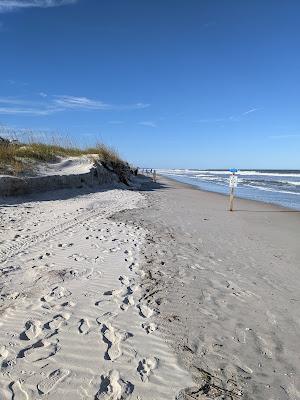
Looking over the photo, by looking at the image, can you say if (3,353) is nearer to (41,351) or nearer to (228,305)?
(41,351)

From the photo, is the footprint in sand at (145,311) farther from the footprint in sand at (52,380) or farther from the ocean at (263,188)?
the ocean at (263,188)

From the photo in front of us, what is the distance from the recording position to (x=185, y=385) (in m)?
2.97

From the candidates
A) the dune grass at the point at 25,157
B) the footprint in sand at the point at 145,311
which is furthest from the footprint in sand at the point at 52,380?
the dune grass at the point at 25,157

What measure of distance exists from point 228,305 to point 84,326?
70.2 inches

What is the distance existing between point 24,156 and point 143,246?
10.5 meters

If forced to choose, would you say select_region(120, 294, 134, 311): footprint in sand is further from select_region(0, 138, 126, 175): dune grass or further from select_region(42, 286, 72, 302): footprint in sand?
select_region(0, 138, 126, 175): dune grass

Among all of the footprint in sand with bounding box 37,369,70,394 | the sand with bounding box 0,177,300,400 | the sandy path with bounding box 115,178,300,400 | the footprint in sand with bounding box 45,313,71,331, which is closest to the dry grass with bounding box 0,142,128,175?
the sand with bounding box 0,177,300,400

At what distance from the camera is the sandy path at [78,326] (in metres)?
2.91

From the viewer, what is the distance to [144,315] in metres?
4.11

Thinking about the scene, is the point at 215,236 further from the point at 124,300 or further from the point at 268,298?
the point at 124,300

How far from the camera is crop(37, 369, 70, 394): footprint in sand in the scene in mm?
2821

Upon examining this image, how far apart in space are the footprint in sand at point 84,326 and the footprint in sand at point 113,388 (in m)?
0.72

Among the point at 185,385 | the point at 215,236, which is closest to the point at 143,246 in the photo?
the point at 215,236

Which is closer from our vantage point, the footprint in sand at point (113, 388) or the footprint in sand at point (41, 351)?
the footprint in sand at point (113, 388)
